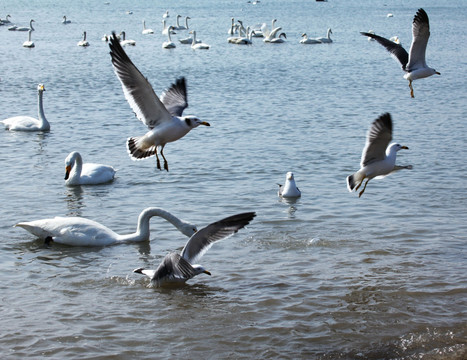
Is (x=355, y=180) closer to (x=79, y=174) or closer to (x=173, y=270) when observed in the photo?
(x=173, y=270)

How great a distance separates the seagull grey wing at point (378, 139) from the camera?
866cm

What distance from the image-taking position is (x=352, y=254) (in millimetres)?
9727

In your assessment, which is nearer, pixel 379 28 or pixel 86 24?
pixel 379 28

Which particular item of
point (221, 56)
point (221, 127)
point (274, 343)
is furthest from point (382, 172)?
point (221, 56)

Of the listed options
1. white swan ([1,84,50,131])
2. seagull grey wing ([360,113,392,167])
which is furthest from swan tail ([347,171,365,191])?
white swan ([1,84,50,131])

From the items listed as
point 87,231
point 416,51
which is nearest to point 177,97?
point 87,231

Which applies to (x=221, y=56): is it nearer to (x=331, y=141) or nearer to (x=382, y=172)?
(x=331, y=141)

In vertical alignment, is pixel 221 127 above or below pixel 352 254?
above

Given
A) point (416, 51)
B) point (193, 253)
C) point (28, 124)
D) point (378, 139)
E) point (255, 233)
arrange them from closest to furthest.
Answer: point (193, 253), point (378, 139), point (255, 233), point (416, 51), point (28, 124)

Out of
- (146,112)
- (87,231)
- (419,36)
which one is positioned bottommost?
(87,231)

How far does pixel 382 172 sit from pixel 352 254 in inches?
44.3

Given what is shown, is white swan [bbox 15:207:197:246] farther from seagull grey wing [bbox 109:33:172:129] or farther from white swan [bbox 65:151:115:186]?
white swan [bbox 65:151:115:186]

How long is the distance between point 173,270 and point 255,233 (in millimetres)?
2483

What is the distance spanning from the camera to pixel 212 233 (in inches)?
328
